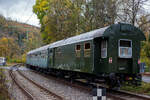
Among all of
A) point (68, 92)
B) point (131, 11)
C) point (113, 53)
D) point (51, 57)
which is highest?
point (131, 11)

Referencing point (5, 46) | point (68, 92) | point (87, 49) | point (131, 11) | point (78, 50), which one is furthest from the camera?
point (5, 46)

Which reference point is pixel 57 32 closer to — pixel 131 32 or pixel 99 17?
pixel 99 17

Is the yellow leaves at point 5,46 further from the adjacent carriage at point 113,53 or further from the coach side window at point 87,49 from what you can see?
the adjacent carriage at point 113,53

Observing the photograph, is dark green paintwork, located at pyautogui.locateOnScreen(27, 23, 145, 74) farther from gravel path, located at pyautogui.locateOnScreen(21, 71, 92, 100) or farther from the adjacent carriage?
gravel path, located at pyautogui.locateOnScreen(21, 71, 92, 100)

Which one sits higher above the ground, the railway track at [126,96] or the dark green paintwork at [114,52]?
the dark green paintwork at [114,52]

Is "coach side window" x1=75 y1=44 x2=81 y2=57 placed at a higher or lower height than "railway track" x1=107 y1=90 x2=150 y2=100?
higher

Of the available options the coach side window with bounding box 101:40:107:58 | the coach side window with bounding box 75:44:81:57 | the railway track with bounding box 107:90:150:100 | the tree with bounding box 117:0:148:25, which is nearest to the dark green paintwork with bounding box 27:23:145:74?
the coach side window with bounding box 101:40:107:58

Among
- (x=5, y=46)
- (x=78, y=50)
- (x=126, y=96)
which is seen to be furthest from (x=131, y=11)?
(x=5, y=46)

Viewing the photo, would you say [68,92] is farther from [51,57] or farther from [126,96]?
[51,57]

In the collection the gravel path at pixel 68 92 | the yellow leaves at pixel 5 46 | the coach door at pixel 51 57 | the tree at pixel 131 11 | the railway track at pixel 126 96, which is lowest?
the gravel path at pixel 68 92

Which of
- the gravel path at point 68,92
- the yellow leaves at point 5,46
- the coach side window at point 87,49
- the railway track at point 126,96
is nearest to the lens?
the railway track at point 126,96

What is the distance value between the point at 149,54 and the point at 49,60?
1062 centimetres

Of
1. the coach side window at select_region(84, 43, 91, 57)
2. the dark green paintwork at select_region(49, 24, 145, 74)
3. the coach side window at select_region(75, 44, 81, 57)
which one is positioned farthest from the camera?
the coach side window at select_region(75, 44, 81, 57)

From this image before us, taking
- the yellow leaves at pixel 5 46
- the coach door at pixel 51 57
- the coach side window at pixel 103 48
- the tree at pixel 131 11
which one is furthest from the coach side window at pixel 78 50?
the yellow leaves at pixel 5 46
